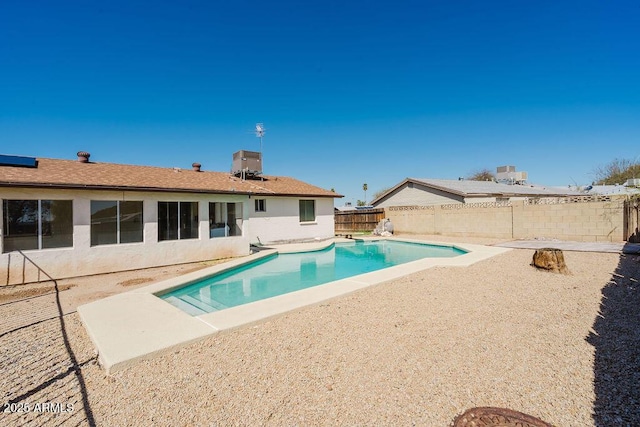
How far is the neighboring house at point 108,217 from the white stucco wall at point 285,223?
3.36 metres

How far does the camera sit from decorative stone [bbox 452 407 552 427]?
270 cm

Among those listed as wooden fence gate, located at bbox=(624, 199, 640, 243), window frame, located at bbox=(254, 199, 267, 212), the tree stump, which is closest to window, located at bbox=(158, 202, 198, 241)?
window frame, located at bbox=(254, 199, 267, 212)

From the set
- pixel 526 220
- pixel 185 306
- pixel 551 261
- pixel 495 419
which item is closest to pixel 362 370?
pixel 495 419

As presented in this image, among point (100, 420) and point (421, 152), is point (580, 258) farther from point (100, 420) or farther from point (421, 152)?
point (421, 152)

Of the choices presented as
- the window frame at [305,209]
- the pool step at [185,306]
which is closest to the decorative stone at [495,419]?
the pool step at [185,306]

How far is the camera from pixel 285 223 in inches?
714

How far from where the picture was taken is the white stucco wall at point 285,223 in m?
17.2

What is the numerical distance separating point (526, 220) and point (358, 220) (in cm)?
1214

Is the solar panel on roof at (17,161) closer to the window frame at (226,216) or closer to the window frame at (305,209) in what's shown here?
the window frame at (226,216)

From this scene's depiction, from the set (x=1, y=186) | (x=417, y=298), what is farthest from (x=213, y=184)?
(x=417, y=298)

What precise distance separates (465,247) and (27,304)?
1574cm

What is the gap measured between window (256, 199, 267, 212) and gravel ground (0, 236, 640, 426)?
11692 millimetres

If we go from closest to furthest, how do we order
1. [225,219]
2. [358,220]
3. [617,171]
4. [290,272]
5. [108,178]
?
1. [108,178]
2. [290,272]
3. [225,219]
4. [358,220]
5. [617,171]

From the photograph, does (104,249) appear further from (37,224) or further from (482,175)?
(482,175)
